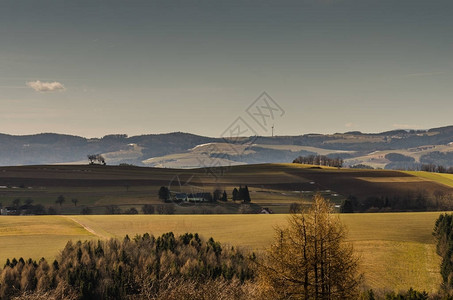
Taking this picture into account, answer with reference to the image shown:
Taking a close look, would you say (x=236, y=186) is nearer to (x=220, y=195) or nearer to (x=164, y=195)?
(x=220, y=195)

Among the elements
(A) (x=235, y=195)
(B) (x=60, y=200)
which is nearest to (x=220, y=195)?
(A) (x=235, y=195)

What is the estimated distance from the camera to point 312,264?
3019cm

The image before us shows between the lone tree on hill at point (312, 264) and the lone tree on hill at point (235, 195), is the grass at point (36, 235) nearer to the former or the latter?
the lone tree on hill at point (312, 264)

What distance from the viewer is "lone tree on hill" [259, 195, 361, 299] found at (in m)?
29.8

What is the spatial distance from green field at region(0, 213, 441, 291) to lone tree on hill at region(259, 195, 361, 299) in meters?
20.3

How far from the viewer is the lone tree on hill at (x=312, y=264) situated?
97.8 ft

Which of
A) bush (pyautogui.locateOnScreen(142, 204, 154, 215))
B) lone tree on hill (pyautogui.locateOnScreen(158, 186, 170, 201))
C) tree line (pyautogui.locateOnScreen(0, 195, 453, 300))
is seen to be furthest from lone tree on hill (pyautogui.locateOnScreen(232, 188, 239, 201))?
tree line (pyautogui.locateOnScreen(0, 195, 453, 300))

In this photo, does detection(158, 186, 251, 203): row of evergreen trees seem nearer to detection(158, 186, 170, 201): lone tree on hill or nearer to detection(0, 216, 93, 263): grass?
detection(158, 186, 170, 201): lone tree on hill

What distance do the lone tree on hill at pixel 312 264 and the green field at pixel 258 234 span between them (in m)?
20.3

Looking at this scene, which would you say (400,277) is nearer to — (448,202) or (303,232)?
(303,232)

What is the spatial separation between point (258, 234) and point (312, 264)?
172 ft

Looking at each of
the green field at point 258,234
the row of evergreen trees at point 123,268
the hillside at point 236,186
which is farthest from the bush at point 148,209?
the row of evergreen trees at point 123,268

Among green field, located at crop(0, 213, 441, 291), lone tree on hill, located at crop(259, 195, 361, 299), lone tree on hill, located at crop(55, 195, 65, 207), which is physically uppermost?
lone tree on hill, located at crop(259, 195, 361, 299)

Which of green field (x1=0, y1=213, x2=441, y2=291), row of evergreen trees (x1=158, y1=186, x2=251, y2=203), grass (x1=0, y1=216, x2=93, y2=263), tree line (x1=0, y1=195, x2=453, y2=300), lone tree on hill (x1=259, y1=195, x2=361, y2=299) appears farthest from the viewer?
row of evergreen trees (x1=158, y1=186, x2=251, y2=203)
